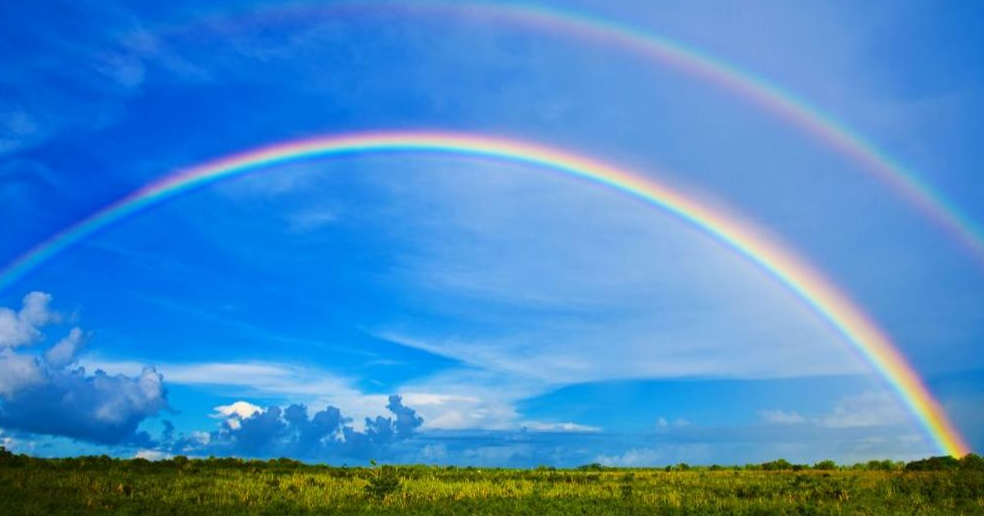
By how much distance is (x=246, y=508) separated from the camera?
107 ft

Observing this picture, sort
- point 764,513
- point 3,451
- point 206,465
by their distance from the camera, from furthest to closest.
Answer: point 206,465 < point 3,451 < point 764,513

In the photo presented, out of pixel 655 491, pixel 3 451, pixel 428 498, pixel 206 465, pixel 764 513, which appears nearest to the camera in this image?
pixel 764 513

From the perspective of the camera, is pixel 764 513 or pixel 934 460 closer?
pixel 764 513

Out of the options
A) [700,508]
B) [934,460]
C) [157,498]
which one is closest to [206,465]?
[157,498]

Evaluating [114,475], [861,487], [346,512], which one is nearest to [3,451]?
[114,475]

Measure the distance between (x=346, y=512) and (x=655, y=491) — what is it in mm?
18929

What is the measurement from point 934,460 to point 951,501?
37.5 m

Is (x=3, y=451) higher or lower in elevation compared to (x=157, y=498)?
higher

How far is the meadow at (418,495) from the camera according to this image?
32.3 meters

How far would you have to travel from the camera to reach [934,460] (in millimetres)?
67312

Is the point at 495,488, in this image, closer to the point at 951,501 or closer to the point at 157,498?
the point at 157,498

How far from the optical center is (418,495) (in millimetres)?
39219

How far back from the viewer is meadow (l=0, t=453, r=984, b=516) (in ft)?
106

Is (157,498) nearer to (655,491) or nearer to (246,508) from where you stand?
(246,508)
